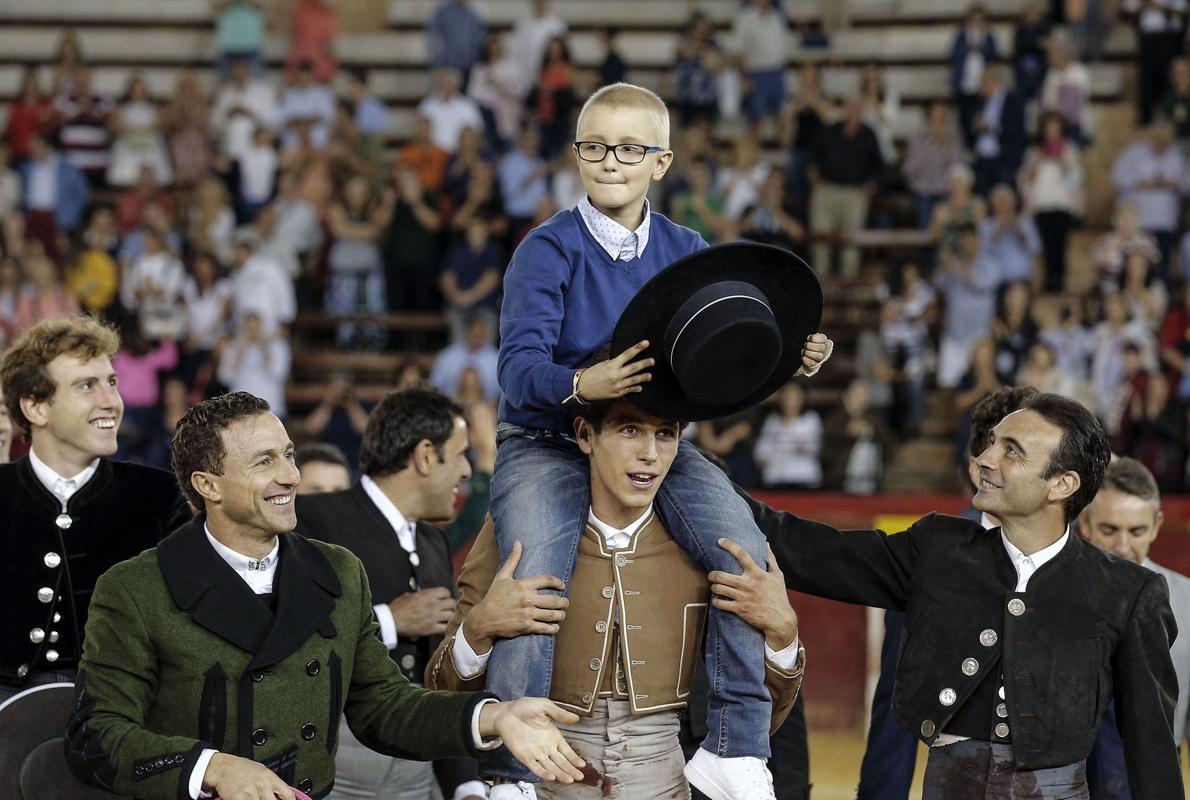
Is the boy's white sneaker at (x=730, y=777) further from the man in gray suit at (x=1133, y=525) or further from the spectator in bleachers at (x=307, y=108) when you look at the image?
the spectator in bleachers at (x=307, y=108)

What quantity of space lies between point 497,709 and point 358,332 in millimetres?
9398

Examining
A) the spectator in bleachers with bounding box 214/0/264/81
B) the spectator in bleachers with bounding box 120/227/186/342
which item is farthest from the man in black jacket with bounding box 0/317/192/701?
the spectator in bleachers with bounding box 214/0/264/81

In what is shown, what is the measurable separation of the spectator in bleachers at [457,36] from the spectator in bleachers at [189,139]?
6.61 ft

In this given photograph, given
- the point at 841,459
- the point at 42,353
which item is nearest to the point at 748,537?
the point at 42,353

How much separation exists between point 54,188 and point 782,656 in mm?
10850

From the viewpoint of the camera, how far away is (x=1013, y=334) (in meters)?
11.0

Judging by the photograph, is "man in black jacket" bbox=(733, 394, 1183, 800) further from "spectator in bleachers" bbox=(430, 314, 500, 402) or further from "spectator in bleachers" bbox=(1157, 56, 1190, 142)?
"spectator in bleachers" bbox=(1157, 56, 1190, 142)

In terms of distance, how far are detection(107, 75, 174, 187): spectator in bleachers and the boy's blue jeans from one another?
34.7ft

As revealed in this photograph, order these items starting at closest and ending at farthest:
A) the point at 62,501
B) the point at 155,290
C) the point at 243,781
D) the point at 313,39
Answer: the point at 243,781
the point at 62,501
the point at 155,290
the point at 313,39

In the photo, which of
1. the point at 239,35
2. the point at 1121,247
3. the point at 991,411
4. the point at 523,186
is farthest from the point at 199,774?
the point at 239,35

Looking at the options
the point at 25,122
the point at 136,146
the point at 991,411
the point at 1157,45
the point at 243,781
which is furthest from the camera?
the point at 136,146

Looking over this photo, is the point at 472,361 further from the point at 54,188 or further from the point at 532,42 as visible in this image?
the point at 54,188

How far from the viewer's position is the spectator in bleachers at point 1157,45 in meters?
13.4

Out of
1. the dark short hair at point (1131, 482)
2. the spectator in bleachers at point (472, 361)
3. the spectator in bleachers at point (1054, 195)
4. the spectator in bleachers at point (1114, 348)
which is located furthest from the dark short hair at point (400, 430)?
the spectator in bleachers at point (1054, 195)
